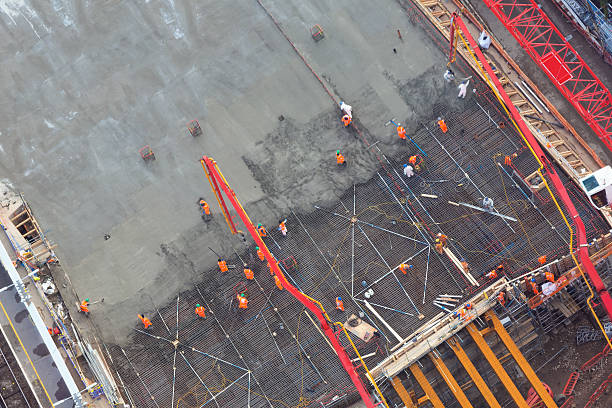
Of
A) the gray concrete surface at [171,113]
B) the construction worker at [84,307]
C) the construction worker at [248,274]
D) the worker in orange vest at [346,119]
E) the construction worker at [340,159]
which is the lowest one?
the construction worker at [248,274]

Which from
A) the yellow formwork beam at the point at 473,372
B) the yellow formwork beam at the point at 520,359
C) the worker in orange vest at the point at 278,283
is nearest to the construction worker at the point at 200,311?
the worker in orange vest at the point at 278,283

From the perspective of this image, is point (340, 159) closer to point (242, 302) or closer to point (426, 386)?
point (242, 302)

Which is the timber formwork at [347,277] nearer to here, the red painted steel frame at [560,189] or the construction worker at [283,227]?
the construction worker at [283,227]

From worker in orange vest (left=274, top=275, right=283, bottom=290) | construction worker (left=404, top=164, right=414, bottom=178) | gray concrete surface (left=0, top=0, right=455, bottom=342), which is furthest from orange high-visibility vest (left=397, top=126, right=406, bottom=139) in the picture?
worker in orange vest (left=274, top=275, right=283, bottom=290)

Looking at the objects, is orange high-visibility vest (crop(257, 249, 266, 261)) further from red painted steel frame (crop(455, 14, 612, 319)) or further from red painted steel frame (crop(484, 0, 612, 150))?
red painted steel frame (crop(484, 0, 612, 150))

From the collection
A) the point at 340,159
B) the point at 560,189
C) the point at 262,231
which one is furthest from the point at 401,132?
the point at 262,231

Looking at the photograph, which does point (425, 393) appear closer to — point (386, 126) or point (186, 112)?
point (386, 126)

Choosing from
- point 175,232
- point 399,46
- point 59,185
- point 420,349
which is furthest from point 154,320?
point 399,46
